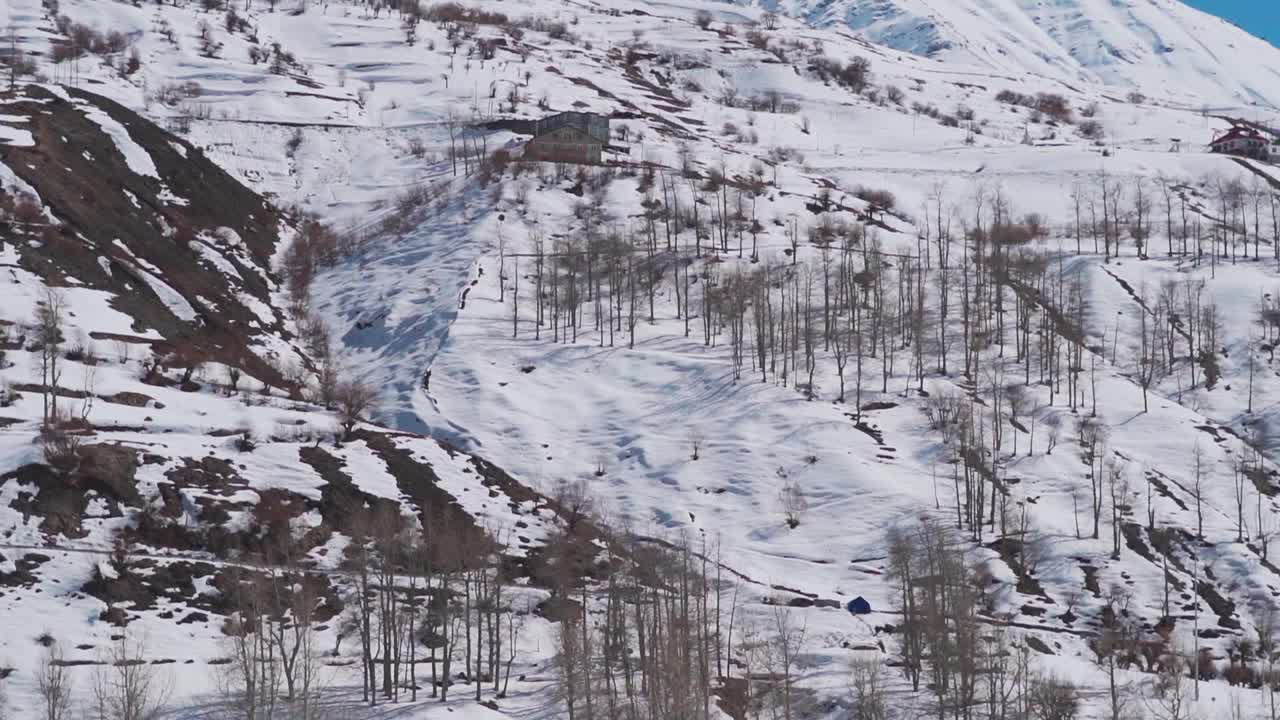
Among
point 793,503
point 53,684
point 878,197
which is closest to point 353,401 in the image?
point 793,503

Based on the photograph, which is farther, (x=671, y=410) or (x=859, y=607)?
(x=671, y=410)

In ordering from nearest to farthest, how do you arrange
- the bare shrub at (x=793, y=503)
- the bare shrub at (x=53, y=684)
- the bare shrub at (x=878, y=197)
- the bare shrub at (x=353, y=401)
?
1. the bare shrub at (x=53, y=684)
2. the bare shrub at (x=793, y=503)
3. the bare shrub at (x=353, y=401)
4. the bare shrub at (x=878, y=197)

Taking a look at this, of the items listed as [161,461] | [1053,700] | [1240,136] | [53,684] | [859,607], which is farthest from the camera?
[1240,136]

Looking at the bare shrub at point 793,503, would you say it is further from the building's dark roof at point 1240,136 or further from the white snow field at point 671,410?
the building's dark roof at point 1240,136

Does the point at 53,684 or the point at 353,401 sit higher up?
the point at 353,401

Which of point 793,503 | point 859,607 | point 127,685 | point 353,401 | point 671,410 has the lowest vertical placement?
point 859,607

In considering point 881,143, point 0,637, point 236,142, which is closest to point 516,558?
point 0,637

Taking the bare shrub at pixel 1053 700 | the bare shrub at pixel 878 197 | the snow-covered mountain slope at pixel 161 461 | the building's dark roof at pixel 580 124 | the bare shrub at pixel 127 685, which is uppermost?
the building's dark roof at pixel 580 124

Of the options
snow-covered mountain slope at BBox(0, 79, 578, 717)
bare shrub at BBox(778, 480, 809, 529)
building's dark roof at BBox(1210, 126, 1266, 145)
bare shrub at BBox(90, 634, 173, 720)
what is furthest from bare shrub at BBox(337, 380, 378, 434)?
building's dark roof at BBox(1210, 126, 1266, 145)

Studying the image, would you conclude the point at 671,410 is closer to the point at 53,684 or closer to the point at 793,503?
the point at 793,503

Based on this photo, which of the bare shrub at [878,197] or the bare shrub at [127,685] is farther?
the bare shrub at [878,197]

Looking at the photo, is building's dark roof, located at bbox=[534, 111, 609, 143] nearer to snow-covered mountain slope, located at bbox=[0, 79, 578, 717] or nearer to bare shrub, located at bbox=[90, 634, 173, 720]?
snow-covered mountain slope, located at bbox=[0, 79, 578, 717]

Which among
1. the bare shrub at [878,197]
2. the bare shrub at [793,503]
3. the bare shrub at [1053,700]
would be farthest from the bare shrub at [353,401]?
the bare shrub at [878,197]
